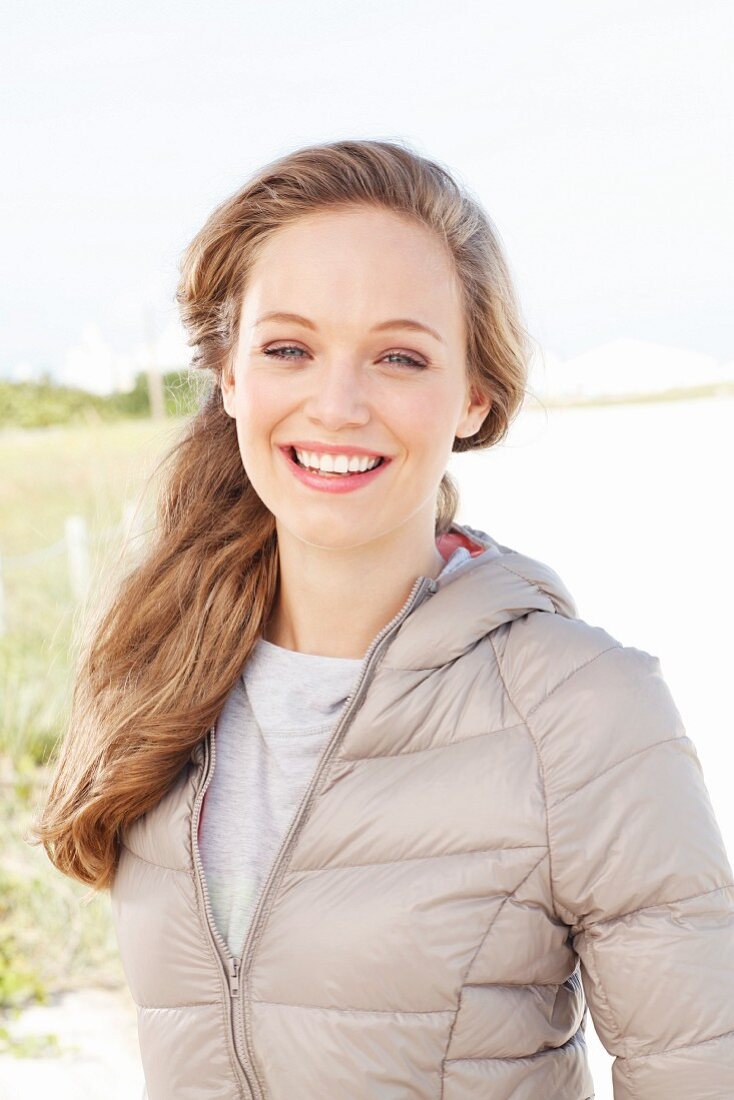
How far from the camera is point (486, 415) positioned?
1699 millimetres

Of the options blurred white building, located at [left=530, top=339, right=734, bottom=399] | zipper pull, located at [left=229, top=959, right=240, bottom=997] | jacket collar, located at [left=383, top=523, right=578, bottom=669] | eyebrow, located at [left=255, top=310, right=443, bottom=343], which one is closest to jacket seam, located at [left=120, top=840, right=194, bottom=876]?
zipper pull, located at [left=229, top=959, right=240, bottom=997]

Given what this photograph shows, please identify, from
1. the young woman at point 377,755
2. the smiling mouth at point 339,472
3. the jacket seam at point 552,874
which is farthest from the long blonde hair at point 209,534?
the jacket seam at point 552,874

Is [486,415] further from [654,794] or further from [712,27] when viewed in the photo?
[712,27]

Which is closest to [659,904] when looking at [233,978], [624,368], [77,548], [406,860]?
[406,860]

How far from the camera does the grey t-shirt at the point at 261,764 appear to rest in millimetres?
1494

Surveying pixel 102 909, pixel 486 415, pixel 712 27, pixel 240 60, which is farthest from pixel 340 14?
pixel 486 415

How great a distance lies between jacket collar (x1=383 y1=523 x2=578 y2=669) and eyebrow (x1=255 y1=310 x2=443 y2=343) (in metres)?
0.29

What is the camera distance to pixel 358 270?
4.76 feet

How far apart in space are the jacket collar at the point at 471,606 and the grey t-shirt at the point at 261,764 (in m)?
0.09

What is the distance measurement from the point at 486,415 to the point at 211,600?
1.53 feet

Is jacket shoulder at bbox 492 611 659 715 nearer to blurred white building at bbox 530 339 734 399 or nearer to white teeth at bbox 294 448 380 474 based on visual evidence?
white teeth at bbox 294 448 380 474

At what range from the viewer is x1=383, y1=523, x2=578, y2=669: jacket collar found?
1.45 metres

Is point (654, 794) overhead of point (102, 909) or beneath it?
overhead

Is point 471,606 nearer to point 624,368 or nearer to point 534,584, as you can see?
point 534,584
